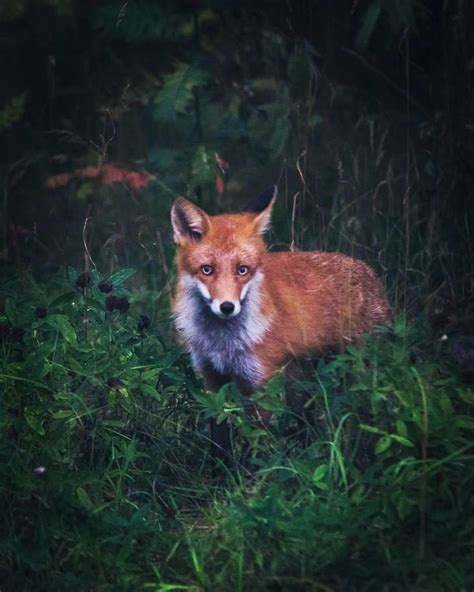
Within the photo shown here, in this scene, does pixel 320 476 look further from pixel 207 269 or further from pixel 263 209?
pixel 263 209

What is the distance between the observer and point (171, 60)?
25.6ft

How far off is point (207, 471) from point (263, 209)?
1.37 m

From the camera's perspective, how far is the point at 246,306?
509 centimetres

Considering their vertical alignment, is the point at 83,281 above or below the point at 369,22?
below

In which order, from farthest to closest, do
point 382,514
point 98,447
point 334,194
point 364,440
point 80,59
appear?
point 80,59, point 334,194, point 98,447, point 364,440, point 382,514

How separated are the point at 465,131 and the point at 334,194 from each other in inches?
45.1

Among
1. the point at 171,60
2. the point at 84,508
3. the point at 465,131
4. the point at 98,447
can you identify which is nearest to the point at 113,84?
the point at 171,60

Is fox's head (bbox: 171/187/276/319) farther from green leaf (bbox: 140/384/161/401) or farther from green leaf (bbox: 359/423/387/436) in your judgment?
green leaf (bbox: 359/423/387/436)

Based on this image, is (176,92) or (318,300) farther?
(176,92)

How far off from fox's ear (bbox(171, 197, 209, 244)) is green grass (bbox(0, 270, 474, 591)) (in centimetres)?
46

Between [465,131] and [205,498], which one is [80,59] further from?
[205,498]

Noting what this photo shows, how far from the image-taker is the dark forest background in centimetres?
377

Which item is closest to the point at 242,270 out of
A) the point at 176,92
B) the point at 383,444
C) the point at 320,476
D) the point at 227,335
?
the point at 227,335

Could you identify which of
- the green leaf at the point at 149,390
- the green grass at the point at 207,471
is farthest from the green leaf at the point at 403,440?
the green leaf at the point at 149,390
